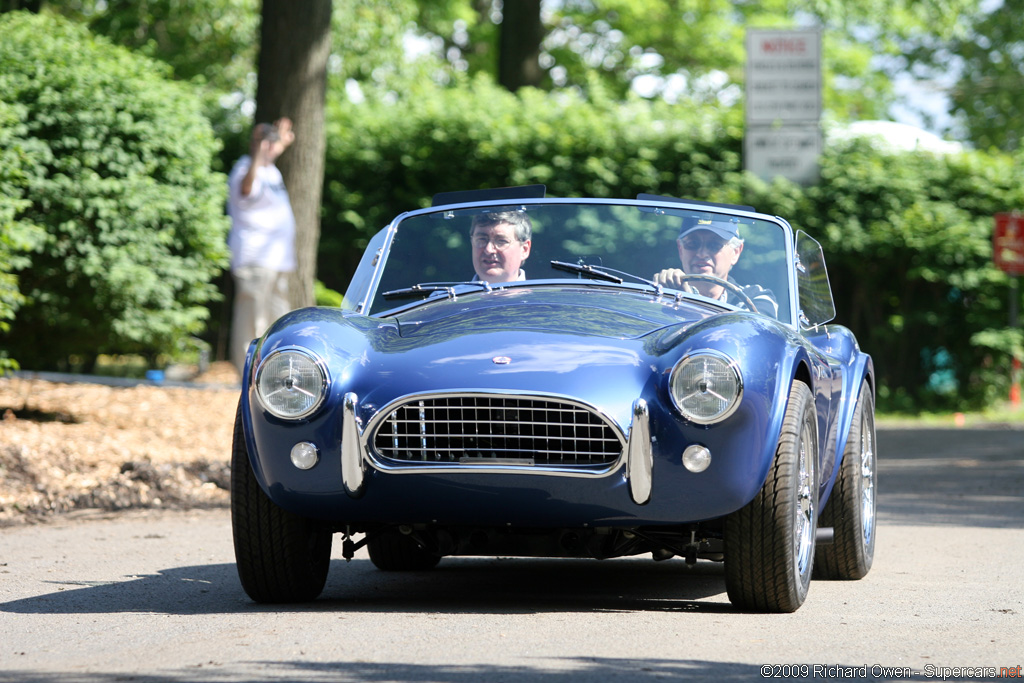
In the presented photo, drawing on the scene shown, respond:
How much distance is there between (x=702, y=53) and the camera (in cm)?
3109

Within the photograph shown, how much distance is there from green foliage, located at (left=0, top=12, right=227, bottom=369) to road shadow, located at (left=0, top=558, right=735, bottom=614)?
202 inches

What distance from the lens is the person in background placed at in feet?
40.5

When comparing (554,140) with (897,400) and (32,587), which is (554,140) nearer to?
(897,400)

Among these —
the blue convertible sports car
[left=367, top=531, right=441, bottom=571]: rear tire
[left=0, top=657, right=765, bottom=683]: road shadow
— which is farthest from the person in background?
[left=0, top=657, right=765, bottom=683]: road shadow

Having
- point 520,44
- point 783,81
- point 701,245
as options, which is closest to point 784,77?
point 783,81

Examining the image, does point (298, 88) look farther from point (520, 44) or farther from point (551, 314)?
point (551, 314)

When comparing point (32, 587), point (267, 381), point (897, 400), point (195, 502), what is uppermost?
point (267, 381)

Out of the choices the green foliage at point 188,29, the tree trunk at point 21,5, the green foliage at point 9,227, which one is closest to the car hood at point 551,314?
the green foliage at point 9,227

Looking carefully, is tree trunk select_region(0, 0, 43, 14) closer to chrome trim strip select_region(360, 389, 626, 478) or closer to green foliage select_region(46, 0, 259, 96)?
green foliage select_region(46, 0, 259, 96)

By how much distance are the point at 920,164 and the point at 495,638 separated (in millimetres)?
13356

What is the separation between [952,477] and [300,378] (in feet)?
23.4

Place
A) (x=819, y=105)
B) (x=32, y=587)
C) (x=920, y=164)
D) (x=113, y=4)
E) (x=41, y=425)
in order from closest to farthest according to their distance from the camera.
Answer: (x=32, y=587) → (x=41, y=425) → (x=819, y=105) → (x=920, y=164) → (x=113, y=4)

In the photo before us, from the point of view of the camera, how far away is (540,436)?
4590 millimetres

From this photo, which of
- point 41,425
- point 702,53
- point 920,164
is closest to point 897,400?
point 920,164
